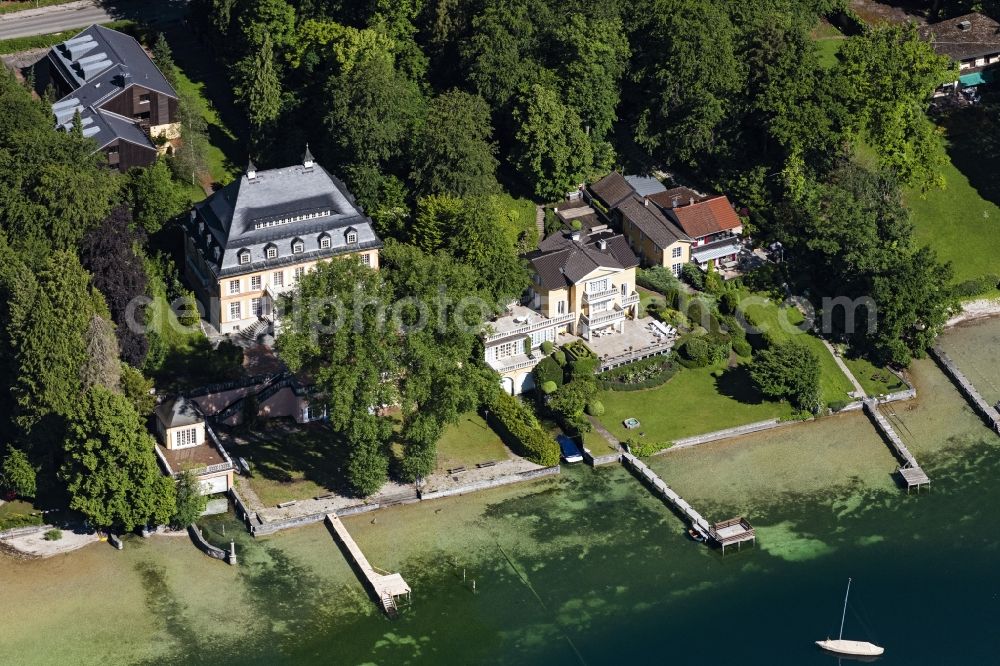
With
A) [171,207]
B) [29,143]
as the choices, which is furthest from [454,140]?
[29,143]

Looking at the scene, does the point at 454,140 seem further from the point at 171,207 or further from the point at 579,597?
the point at 579,597

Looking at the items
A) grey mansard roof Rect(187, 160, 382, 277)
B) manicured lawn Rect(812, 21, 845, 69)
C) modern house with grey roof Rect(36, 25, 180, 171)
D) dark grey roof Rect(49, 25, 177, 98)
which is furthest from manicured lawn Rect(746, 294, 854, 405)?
dark grey roof Rect(49, 25, 177, 98)

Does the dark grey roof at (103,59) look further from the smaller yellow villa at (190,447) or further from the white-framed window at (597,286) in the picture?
the white-framed window at (597,286)

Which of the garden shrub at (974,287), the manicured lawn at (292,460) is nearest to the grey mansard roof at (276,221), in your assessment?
the manicured lawn at (292,460)

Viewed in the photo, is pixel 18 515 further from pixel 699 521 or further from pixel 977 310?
pixel 977 310

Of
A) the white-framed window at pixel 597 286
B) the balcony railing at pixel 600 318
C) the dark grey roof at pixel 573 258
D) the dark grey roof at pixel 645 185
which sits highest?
the dark grey roof at pixel 645 185

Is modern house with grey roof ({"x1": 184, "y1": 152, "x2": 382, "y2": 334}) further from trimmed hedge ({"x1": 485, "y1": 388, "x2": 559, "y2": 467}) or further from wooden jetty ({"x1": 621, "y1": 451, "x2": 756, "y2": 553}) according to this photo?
wooden jetty ({"x1": 621, "y1": 451, "x2": 756, "y2": 553})
